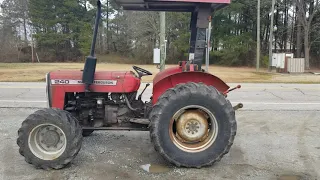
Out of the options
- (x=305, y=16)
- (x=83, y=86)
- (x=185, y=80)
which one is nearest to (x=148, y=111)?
(x=185, y=80)

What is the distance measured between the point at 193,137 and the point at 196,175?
506mm

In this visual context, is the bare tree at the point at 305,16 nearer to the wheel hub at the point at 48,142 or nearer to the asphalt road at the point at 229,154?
the asphalt road at the point at 229,154

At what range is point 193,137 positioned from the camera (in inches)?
166

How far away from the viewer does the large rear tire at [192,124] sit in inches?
157

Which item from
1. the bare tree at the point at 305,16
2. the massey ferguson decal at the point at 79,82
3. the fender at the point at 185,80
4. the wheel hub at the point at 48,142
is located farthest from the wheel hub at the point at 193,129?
the bare tree at the point at 305,16

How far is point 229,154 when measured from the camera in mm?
4715

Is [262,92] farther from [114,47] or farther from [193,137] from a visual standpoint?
[114,47]

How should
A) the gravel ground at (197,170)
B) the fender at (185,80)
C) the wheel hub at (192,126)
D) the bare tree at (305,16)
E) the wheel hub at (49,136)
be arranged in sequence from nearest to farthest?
the gravel ground at (197,170) → the wheel hub at (49,136) → the wheel hub at (192,126) → the fender at (185,80) → the bare tree at (305,16)

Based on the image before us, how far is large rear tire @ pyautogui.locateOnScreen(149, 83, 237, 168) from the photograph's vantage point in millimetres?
3994

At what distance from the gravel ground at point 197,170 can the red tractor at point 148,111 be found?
0.21 m

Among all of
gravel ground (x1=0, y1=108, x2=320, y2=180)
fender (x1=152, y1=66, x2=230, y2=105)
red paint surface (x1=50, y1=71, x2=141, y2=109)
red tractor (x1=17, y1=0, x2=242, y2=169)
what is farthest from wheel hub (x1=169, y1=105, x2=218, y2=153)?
red paint surface (x1=50, y1=71, x2=141, y2=109)

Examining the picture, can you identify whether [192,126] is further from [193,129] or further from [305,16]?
[305,16]

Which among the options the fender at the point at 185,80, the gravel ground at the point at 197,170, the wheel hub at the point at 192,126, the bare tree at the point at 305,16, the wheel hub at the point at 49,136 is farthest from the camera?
the bare tree at the point at 305,16

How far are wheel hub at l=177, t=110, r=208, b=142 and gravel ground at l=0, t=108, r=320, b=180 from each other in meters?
0.42
